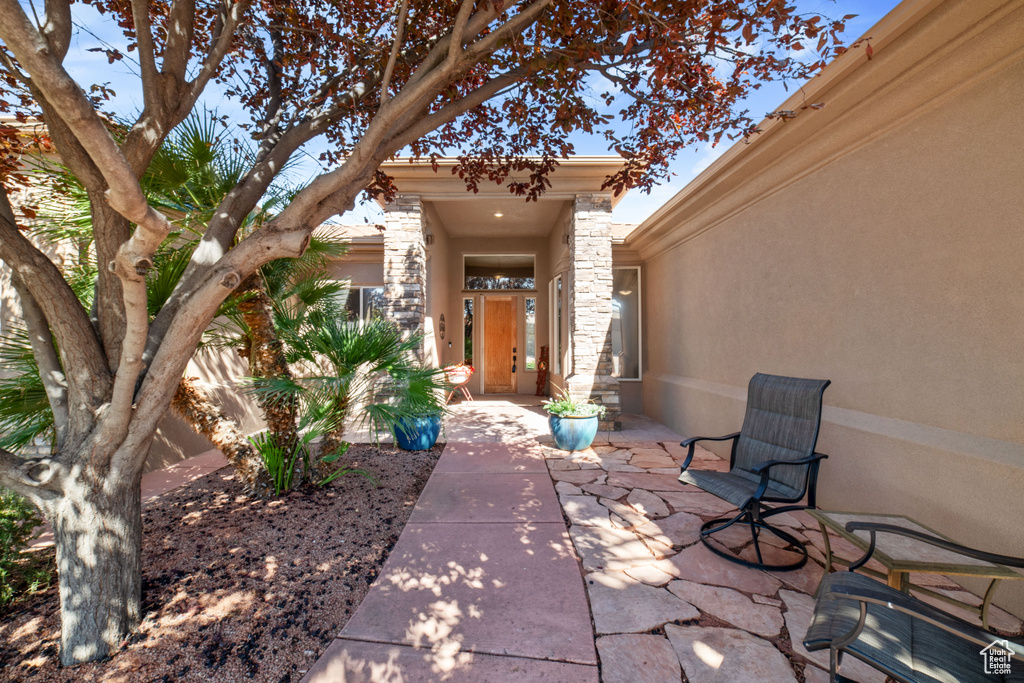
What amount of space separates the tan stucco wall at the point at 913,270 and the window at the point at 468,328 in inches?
243

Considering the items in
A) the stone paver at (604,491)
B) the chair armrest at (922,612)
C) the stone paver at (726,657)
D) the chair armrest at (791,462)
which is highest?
the chair armrest at (791,462)

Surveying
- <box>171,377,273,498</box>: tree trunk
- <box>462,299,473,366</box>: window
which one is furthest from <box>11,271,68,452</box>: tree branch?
<box>462,299,473,366</box>: window

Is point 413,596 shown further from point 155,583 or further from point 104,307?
point 104,307

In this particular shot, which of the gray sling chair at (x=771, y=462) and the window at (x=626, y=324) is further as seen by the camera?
the window at (x=626, y=324)

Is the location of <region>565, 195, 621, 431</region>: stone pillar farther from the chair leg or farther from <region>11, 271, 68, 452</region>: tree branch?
<region>11, 271, 68, 452</region>: tree branch

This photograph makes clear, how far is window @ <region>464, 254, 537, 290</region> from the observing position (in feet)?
Result: 31.8

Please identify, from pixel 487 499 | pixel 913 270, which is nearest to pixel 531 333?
pixel 487 499

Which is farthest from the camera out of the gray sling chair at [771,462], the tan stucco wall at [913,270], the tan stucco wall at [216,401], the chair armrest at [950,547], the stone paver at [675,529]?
the tan stucco wall at [216,401]

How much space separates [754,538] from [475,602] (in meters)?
1.74

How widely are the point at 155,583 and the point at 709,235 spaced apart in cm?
609

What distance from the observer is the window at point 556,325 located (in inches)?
302

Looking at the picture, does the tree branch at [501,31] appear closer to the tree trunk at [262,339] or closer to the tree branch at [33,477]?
the tree trunk at [262,339]

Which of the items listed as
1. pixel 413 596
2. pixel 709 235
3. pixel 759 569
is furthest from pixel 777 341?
pixel 413 596

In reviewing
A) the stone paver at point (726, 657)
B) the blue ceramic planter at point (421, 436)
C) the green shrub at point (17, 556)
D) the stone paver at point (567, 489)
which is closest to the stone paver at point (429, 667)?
the stone paver at point (726, 657)
